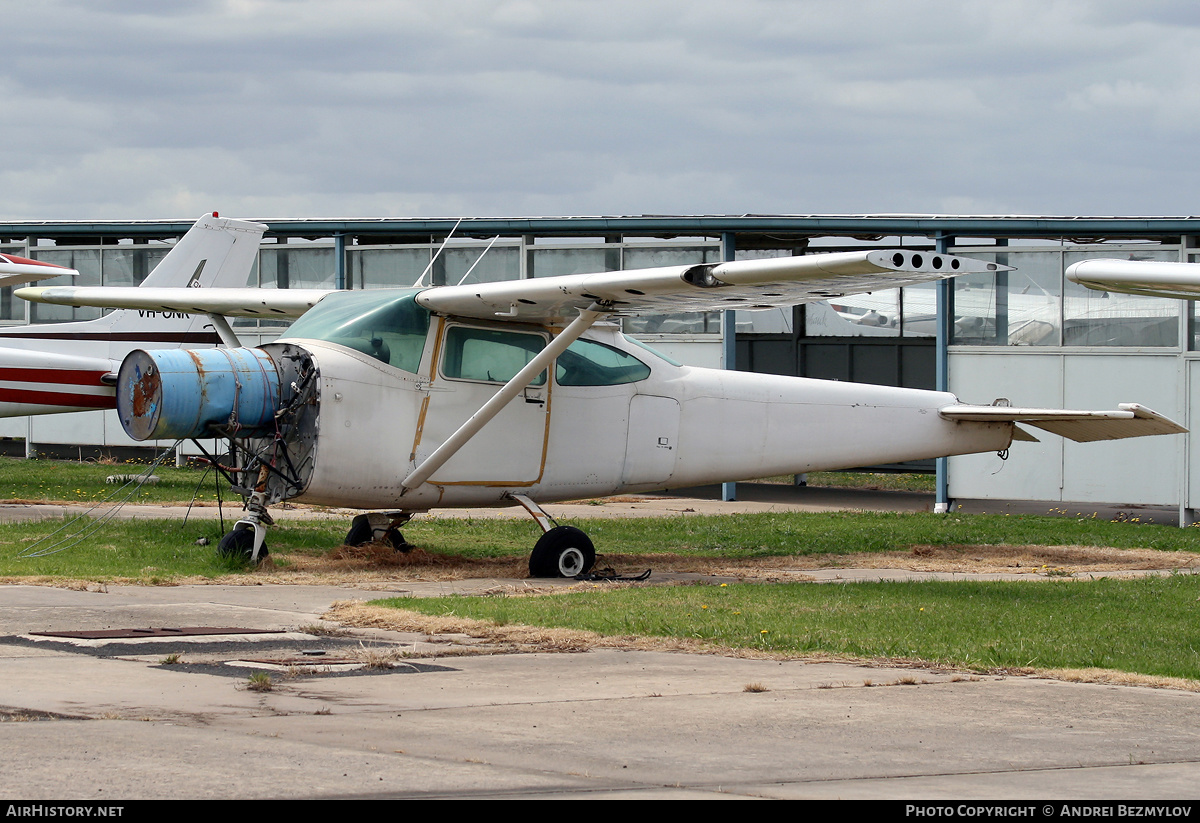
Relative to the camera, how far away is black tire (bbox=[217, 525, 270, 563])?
12.2 meters

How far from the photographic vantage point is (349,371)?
12.0 metres

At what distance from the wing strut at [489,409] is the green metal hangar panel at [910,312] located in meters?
4.08

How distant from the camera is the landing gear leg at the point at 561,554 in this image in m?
12.4

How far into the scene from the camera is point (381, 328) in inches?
486

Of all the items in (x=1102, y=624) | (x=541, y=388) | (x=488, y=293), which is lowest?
(x=1102, y=624)

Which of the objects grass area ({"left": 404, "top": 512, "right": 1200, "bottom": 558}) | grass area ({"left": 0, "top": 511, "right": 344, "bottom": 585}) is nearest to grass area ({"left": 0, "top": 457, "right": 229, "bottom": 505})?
grass area ({"left": 0, "top": 511, "right": 344, "bottom": 585})

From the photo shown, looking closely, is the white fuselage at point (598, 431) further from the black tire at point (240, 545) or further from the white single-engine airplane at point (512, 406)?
the black tire at point (240, 545)

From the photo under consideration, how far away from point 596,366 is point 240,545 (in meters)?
3.65

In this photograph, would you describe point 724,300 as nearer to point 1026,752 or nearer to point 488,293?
point 488,293

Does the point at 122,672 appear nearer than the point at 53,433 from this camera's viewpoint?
Yes

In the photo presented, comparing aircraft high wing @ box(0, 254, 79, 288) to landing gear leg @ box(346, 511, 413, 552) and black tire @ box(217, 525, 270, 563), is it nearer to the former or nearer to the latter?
landing gear leg @ box(346, 511, 413, 552)

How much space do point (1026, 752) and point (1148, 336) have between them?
1617 centimetres
